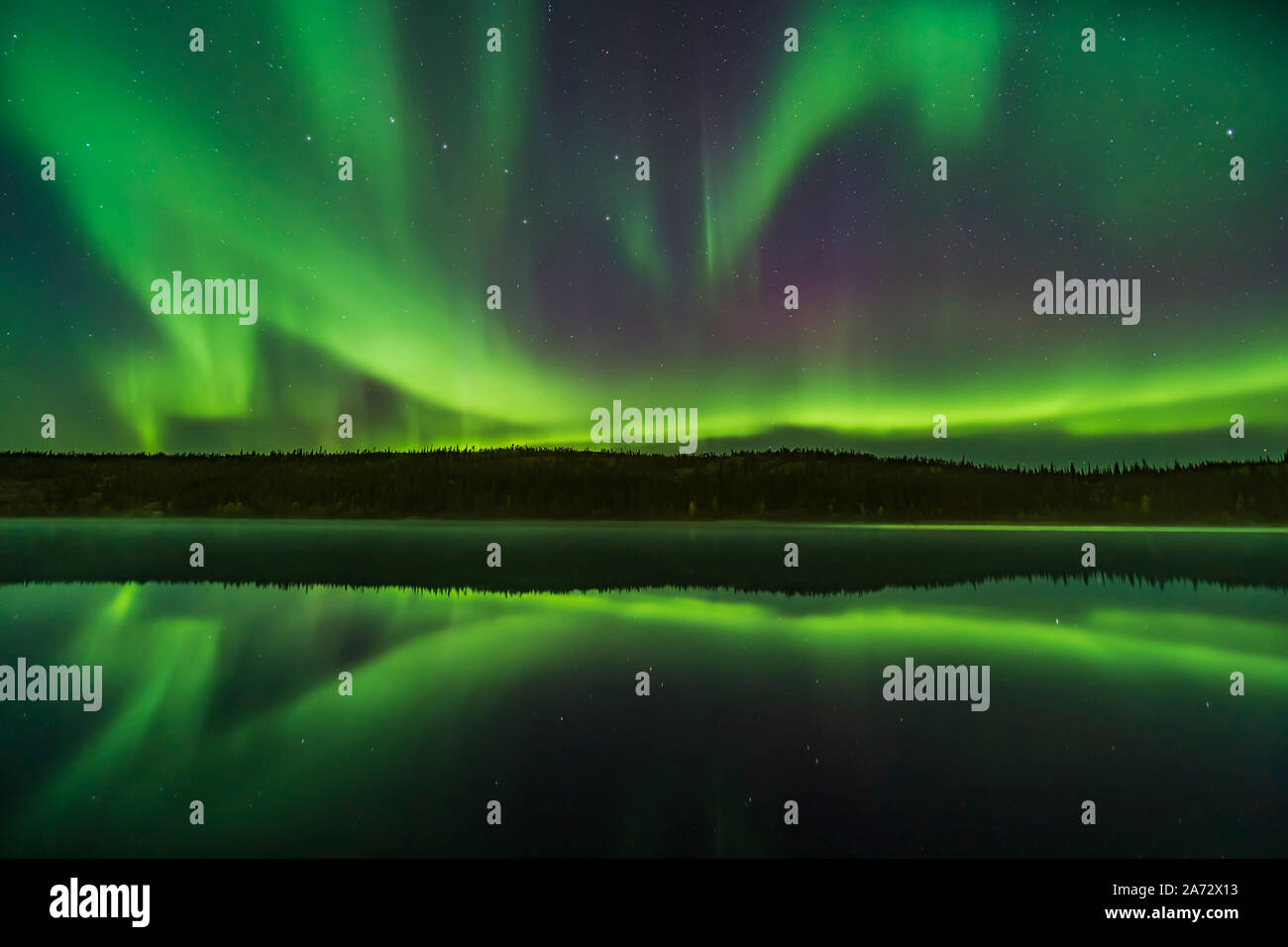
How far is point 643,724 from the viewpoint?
26.3 feet

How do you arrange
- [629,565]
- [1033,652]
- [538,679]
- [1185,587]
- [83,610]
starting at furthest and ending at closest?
[629,565] < [1185,587] < [83,610] < [1033,652] < [538,679]

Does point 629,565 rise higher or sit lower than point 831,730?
higher

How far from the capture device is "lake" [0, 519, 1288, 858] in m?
6.16

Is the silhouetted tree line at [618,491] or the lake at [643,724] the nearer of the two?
the lake at [643,724]

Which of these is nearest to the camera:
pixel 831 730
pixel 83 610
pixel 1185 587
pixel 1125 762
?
pixel 1125 762

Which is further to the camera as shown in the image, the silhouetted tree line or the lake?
the silhouetted tree line

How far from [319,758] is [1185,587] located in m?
20.4

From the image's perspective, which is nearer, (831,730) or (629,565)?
(831,730)

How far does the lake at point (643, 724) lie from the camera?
616 cm

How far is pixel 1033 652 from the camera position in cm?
1084

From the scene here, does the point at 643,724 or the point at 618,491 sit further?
the point at 618,491
